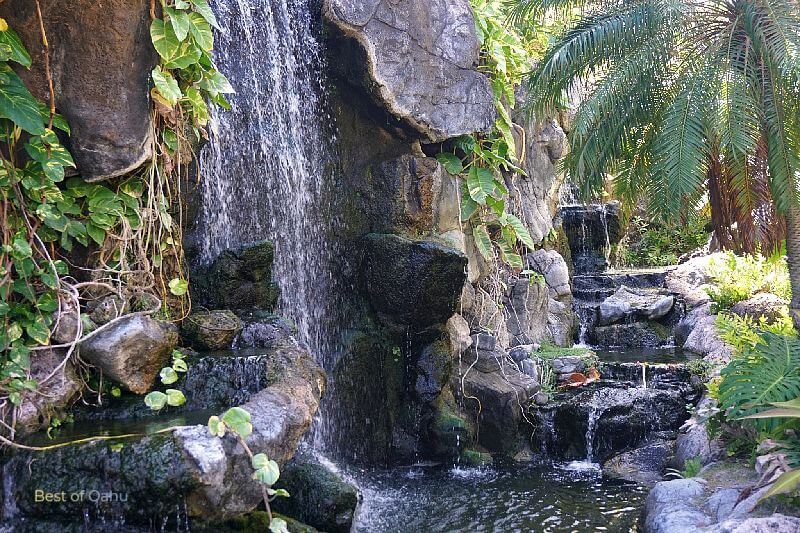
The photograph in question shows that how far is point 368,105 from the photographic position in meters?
8.54

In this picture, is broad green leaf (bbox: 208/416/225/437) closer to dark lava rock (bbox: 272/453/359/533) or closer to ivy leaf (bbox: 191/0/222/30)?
dark lava rock (bbox: 272/453/359/533)

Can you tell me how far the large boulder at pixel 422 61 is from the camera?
7.95 meters

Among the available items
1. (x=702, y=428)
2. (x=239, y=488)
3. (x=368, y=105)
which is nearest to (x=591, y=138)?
(x=368, y=105)

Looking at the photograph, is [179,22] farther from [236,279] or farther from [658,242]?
[658,242]

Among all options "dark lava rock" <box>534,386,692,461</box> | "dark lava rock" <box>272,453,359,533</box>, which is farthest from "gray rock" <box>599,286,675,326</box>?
"dark lava rock" <box>272,453,359,533</box>

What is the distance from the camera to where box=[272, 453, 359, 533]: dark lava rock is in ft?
18.1

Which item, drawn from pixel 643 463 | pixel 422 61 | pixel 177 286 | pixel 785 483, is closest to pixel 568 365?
pixel 643 463

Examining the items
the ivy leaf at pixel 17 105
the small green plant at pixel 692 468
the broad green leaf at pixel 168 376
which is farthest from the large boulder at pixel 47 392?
the small green plant at pixel 692 468

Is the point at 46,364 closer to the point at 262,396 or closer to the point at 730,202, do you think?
the point at 262,396

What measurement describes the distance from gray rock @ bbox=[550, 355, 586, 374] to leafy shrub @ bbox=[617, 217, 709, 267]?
27.1ft

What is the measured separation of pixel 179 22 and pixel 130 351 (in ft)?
7.83

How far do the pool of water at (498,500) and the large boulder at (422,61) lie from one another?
3778 mm

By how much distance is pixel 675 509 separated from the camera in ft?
18.2

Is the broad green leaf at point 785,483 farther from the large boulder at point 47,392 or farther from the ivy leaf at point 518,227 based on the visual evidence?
the ivy leaf at point 518,227
